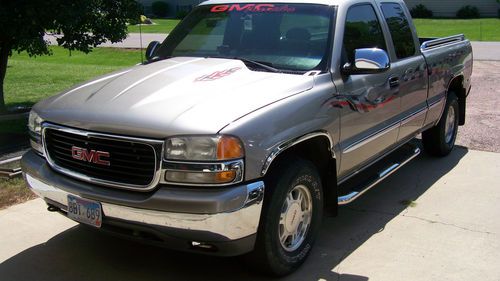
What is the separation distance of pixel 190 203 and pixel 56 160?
1182 mm

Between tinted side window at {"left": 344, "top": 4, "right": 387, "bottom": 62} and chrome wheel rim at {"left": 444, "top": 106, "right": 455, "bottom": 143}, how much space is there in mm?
2182

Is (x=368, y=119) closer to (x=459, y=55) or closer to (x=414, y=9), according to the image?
(x=459, y=55)

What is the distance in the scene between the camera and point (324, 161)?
4227mm

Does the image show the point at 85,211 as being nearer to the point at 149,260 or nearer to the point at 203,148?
the point at 149,260

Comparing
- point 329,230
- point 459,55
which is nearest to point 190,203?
point 329,230

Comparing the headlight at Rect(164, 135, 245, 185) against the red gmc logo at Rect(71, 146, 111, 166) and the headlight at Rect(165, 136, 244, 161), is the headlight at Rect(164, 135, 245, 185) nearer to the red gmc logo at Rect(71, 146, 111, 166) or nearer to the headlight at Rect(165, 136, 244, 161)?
the headlight at Rect(165, 136, 244, 161)

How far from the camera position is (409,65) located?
17.9ft

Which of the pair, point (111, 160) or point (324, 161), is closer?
point (111, 160)

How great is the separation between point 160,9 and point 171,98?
153 ft

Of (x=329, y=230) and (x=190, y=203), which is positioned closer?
(x=190, y=203)

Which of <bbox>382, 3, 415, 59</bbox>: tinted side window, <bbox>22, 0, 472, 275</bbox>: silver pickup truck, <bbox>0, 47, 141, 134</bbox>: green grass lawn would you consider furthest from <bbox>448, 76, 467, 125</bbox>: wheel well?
<bbox>0, 47, 141, 134</bbox>: green grass lawn

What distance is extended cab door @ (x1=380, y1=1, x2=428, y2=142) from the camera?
5.31 m

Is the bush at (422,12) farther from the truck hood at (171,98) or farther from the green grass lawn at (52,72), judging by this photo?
the truck hood at (171,98)

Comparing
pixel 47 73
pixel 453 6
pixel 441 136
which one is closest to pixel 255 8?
pixel 441 136
